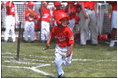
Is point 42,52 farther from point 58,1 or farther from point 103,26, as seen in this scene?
point 103,26

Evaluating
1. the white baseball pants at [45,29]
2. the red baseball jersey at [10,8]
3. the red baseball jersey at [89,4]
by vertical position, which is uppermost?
the red baseball jersey at [89,4]

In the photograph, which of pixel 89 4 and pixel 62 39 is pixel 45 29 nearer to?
pixel 89 4

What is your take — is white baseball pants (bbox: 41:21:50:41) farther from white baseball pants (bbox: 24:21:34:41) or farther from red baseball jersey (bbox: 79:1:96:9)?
red baseball jersey (bbox: 79:1:96:9)

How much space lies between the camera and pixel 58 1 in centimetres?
1267

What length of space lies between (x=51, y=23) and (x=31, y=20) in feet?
3.41

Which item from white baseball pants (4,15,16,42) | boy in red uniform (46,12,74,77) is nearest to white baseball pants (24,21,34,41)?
white baseball pants (4,15,16,42)

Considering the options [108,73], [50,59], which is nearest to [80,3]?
[50,59]

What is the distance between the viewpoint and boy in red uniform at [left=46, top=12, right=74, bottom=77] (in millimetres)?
6918

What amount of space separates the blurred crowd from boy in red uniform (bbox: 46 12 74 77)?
4.31 meters

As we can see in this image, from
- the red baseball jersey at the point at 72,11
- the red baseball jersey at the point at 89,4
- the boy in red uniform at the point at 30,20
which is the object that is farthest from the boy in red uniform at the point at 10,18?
the red baseball jersey at the point at 89,4

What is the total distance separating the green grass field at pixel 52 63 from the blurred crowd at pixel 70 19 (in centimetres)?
63

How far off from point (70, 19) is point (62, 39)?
17.6ft

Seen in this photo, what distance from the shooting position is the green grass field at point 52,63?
25.3 ft

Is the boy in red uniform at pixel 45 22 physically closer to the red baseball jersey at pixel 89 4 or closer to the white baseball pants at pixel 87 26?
the white baseball pants at pixel 87 26
